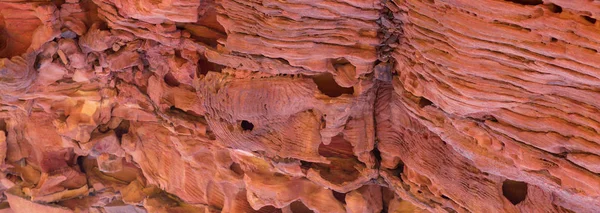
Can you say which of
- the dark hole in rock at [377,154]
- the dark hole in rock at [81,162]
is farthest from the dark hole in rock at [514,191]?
the dark hole in rock at [81,162]

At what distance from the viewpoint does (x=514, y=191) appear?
9.32 ft

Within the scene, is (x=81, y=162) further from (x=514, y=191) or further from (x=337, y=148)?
(x=514, y=191)

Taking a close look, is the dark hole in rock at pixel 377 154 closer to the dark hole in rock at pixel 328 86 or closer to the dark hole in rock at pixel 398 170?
the dark hole in rock at pixel 398 170

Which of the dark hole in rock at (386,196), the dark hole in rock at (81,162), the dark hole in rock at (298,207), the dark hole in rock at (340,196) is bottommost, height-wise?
the dark hole in rock at (81,162)

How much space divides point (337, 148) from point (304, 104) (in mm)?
437

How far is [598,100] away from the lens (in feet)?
6.82

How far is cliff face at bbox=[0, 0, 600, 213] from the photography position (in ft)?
7.22

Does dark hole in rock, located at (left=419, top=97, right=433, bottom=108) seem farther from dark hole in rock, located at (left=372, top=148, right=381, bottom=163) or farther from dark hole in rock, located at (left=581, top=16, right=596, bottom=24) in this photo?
dark hole in rock, located at (left=581, top=16, right=596, bottom=24)

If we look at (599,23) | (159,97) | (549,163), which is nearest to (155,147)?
(159,97)

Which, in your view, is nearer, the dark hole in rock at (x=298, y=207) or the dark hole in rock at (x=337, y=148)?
the dark hole in rock at (x=337, y=148)

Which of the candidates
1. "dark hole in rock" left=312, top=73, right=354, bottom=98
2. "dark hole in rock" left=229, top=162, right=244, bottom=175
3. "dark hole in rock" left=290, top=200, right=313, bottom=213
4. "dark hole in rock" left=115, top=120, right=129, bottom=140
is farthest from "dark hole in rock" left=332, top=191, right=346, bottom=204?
"dark hole in rock" left=115, top=120, right=129, bottom=140

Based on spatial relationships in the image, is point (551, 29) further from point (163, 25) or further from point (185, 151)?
point (185, 151)

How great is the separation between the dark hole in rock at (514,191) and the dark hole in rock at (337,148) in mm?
812

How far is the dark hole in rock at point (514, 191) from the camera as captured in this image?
2822 mm
